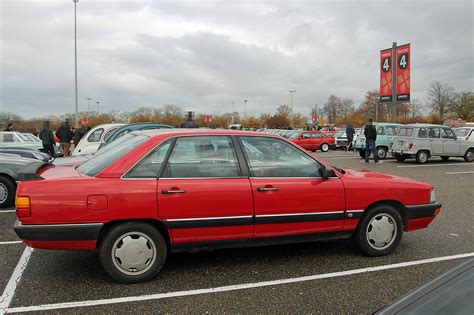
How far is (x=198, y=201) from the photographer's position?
3.54m

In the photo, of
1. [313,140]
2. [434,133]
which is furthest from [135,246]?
[313,140]

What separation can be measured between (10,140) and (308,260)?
14.8 metres

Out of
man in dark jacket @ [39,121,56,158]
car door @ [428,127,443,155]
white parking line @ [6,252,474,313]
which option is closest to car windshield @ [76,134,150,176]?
white parking line @ [6,252,474,313]

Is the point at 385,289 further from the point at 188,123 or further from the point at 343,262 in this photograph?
the point at 188,123

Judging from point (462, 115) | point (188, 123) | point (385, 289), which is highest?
point (462, 115)

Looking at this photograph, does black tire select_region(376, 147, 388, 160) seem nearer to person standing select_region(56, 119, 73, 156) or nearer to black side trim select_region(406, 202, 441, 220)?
black side trim select_region(406, 202, 441, 220)

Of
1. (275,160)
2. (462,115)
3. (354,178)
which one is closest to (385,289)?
(354,178)

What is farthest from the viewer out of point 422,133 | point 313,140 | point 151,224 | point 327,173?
point 313,140

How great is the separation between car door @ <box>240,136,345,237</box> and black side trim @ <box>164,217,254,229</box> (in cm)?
14

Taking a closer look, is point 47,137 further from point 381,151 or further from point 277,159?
point 381,151

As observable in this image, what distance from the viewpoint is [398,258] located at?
4270mm

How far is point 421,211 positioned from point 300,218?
1627 mm

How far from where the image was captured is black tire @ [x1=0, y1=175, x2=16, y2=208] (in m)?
6.84

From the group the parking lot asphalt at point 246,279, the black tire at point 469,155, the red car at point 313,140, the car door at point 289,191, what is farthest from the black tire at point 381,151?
the car door at point 289,191
